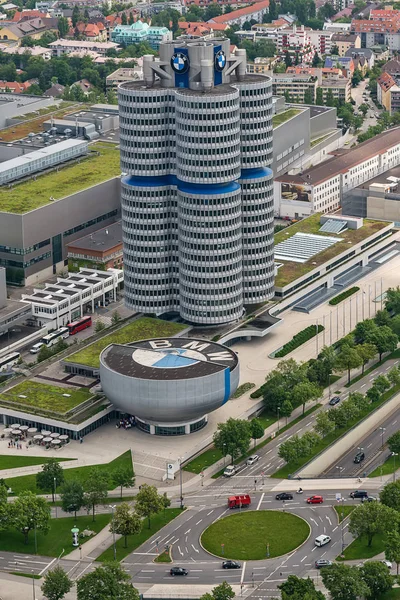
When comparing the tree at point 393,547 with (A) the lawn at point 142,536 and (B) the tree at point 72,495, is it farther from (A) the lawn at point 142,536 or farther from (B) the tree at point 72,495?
(B) the tree at point 72,495

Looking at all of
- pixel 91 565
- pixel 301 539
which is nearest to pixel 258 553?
pixel 301 539

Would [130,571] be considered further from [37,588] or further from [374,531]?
[374,531]

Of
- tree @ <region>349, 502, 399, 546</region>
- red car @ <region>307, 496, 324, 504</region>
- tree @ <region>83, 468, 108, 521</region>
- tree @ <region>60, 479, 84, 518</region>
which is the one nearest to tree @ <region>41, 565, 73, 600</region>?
tree @ <region>60, 479, 84, 518</region>

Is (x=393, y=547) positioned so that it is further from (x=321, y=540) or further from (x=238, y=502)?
(x=238, y=502)

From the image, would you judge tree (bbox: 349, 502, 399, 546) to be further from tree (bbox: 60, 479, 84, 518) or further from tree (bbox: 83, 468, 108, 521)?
tree (bbox: 60, 479, 84, 518)

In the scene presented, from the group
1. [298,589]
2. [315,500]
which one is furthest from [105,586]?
[315,500]
